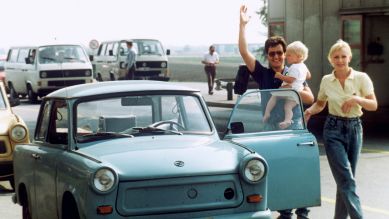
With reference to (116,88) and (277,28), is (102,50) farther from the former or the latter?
(116,88)

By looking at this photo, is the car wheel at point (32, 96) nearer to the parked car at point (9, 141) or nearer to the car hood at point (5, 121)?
the car hood at point (5, 121)

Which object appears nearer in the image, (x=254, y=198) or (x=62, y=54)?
(x=254, y=198)

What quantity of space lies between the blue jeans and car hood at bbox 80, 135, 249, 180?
1310 millimetres

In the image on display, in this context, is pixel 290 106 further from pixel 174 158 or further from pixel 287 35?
pixel 287 35

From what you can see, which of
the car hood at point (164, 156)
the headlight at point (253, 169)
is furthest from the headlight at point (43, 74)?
the headlight at point (253, 169)

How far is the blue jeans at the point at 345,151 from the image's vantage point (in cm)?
787

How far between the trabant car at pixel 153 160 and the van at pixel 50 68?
23.4 m

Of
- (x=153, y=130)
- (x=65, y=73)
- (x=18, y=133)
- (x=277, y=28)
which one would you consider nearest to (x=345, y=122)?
(x=153, y=130)

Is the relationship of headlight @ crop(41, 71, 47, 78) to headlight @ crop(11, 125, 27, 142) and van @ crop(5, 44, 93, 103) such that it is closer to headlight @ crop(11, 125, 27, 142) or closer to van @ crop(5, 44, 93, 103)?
van @ crop(5, 44, 93, 103)

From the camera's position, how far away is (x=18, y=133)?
450 inches

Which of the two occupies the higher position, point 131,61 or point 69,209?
point 69,209

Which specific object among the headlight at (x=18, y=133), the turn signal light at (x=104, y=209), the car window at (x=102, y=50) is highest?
the turn signal light at (x=104, y=209)

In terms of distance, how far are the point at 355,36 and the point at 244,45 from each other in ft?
46.1

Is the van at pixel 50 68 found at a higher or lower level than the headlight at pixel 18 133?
lower
